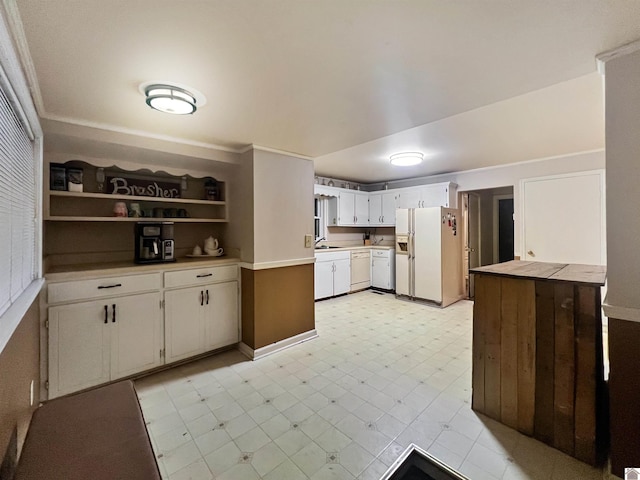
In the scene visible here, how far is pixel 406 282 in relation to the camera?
4953 millimetres

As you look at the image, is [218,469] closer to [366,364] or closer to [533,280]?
[366,364]

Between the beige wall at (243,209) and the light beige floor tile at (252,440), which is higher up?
the beige wall at (243,209)

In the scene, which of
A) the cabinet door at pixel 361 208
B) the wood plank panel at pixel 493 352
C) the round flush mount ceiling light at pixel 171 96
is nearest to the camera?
the round flush mount ceiling light at pixel 171 96

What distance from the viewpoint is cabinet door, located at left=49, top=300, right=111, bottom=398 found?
2.01 meters

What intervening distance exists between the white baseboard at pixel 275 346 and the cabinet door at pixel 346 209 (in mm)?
2708

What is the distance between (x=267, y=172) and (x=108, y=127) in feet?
4.48

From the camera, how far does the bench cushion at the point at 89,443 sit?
875mm

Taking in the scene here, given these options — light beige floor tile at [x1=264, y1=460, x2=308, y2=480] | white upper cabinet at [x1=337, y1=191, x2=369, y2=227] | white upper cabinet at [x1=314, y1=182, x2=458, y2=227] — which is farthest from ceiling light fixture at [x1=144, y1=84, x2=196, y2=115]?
white upper cabinet at [x1=337, y1=191, x2=369, y2=227]

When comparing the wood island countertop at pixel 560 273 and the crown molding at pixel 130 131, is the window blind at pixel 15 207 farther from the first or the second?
the wood island countertop at pixel 560 273

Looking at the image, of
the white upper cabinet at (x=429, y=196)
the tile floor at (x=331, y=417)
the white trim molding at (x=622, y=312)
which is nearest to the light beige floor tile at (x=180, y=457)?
the tile floor at (x=331, y=417)

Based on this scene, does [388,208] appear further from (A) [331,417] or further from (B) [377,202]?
(A) [331,417]

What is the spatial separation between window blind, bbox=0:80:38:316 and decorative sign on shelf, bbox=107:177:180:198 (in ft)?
2.91

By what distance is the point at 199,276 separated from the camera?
2727 millimetres

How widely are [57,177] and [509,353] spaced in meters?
3.78
